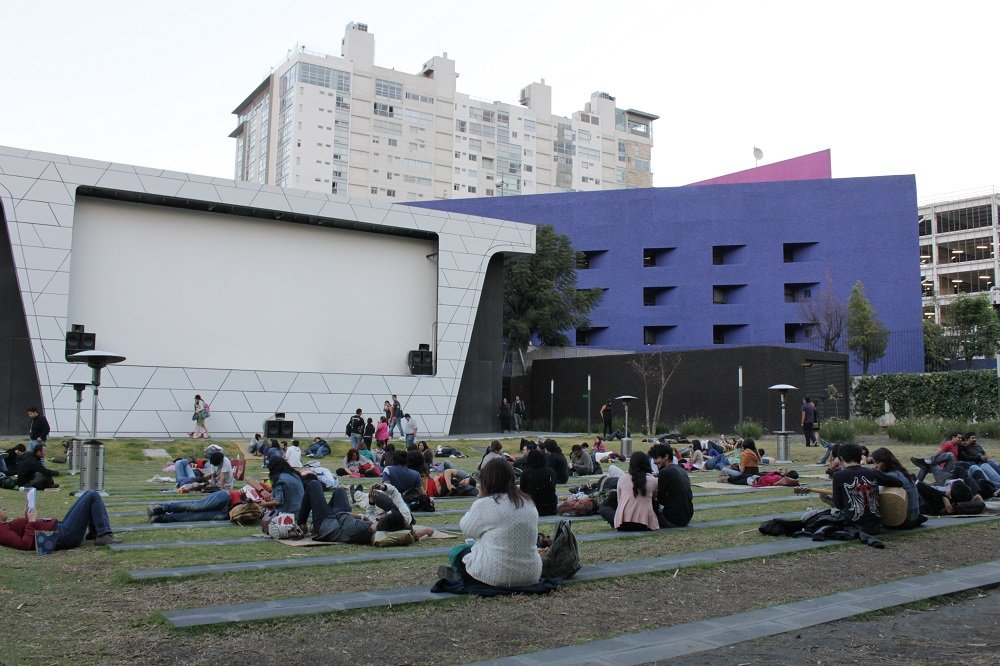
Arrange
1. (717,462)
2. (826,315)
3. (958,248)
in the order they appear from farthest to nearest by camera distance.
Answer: (958,248) < (826,315) < (717,462)

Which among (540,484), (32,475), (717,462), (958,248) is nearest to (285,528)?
(540,484)

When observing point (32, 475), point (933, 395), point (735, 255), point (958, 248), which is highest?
point (958, 248)

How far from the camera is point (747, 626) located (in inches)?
215

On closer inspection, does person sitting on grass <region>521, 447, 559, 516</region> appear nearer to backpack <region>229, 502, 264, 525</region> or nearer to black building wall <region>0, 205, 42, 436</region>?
backpack <region>229, 502, 264, 525</region>

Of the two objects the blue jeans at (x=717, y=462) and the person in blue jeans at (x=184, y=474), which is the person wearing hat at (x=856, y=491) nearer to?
the person in blue jeans at (x=184, y=474)

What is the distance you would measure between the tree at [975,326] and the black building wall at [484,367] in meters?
27.1

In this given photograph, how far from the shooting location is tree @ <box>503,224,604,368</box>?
41688 millimetres

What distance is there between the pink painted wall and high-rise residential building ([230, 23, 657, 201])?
93.5 feet

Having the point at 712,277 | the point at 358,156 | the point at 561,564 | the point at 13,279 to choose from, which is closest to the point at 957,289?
the point at 712,277

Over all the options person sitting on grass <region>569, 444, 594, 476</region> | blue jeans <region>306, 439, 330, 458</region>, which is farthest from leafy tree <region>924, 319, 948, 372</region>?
blue jeans <region>306, 439, 330, 458</region>

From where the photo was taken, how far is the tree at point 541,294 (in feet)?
137

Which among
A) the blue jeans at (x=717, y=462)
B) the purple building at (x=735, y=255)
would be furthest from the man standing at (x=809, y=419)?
the purple building at (x=735, y=255)

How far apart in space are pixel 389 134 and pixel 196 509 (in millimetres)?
74680

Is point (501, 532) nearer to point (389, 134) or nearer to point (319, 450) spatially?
point (319, 450)
